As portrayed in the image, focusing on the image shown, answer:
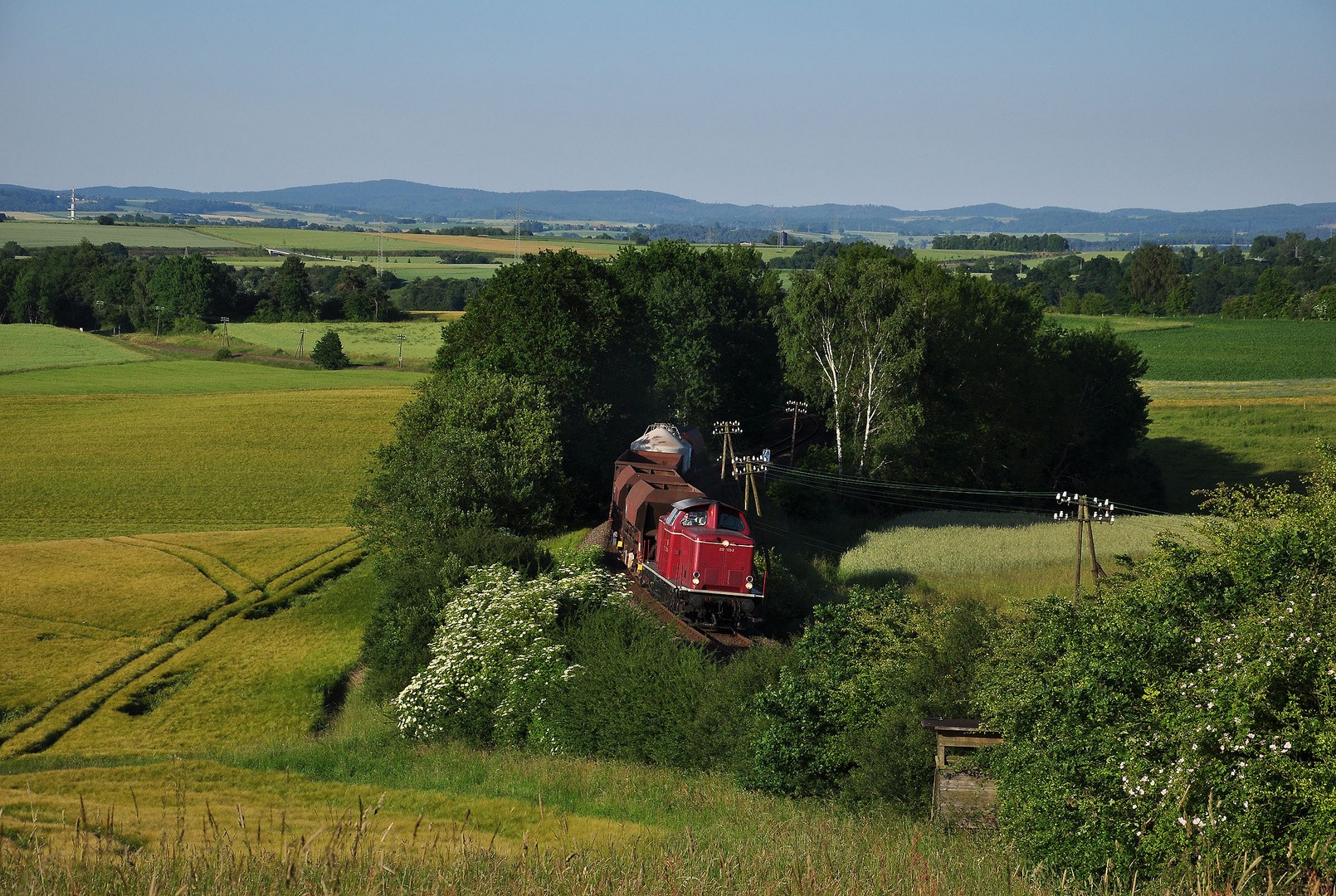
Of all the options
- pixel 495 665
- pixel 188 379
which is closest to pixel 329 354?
pixel 188 379

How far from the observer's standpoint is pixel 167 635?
35.6m

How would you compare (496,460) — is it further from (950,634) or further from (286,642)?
(950,634)

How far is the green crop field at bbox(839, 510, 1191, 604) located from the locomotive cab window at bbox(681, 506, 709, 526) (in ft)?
31.0

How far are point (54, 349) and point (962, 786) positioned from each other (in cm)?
11628

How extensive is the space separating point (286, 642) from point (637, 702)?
19.9m

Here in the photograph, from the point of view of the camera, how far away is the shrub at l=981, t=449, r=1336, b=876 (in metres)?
10.3

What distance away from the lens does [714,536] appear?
1189 inches

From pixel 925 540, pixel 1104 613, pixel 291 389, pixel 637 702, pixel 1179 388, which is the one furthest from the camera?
pixel 1179 388

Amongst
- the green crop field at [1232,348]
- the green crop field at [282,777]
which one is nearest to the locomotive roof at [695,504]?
the green crop field at [282,777]

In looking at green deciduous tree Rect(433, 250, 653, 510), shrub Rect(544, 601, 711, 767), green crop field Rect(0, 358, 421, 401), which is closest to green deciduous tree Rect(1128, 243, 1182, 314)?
green crop field Rect(0, 358, 421, 401)

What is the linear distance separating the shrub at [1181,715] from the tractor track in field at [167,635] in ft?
86.5

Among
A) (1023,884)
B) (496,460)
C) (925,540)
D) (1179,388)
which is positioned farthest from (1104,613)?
(1179,388)

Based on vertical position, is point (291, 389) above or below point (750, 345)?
below

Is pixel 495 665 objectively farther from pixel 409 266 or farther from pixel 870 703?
pixel 409 266
